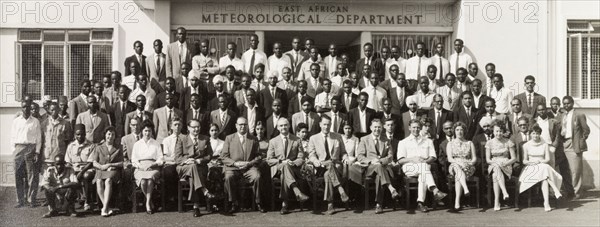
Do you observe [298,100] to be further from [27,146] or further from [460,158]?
[27,146]

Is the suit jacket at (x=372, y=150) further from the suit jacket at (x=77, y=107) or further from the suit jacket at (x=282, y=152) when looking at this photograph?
the suit jacket at (x=77, y=107)

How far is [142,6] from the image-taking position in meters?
13.5

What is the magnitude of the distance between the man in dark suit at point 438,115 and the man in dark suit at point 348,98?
3.89 ft

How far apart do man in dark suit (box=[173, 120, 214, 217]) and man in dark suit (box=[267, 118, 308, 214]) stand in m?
0.93

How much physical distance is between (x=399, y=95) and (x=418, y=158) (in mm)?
1566

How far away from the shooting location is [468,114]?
37.1 feet

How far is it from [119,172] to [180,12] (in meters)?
4.49

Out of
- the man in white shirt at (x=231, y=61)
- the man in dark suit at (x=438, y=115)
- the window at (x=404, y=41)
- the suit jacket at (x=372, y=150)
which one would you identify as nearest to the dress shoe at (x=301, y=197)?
the suit jacket at (x=372, y=150)

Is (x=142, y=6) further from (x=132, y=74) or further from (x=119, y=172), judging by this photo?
(x=119, y=172)

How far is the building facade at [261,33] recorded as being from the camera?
1346 cm

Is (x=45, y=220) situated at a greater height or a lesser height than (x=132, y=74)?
lesser

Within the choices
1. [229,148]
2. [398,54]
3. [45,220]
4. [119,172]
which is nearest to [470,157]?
[398,54]

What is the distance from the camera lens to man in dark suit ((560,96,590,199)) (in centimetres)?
1186

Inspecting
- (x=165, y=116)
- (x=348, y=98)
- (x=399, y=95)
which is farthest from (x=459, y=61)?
(x=165, y=116)
